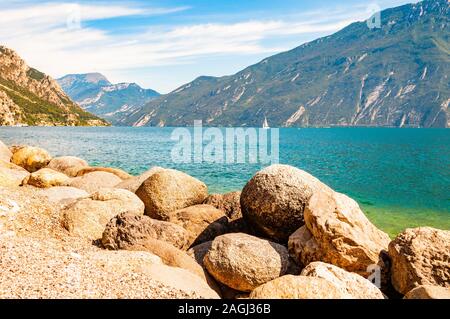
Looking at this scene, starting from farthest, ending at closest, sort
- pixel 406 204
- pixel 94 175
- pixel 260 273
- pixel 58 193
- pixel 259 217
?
pixel 406 204 → pixel 94 175 → pixel 58 193 → pixel 259 217 → pixel 260 273

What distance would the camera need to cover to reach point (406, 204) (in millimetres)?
39938

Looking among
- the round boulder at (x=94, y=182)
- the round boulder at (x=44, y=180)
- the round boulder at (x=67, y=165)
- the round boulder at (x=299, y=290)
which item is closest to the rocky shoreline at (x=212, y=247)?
the round boulder at (x=299, y=290)

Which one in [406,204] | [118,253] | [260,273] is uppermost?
[118,253]

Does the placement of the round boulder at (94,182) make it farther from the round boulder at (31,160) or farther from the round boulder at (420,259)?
the round boulder at (420,259)

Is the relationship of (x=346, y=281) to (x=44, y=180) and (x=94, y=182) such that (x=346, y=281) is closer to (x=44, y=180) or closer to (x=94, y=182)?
(x=94, y=182)

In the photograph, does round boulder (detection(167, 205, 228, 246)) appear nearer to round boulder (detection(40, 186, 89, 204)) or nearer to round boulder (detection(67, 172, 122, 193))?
round boulder (detection(40, 186, 89, 204))

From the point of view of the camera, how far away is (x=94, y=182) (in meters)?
24.2

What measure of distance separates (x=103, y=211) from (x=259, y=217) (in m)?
6.02

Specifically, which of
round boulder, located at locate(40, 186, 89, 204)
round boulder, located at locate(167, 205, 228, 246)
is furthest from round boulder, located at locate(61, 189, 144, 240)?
round boulder, located at locate(40, 186, 89, 204)

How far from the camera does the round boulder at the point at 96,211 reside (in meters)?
15.4

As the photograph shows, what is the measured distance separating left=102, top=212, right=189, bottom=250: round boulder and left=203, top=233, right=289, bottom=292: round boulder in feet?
7.09
